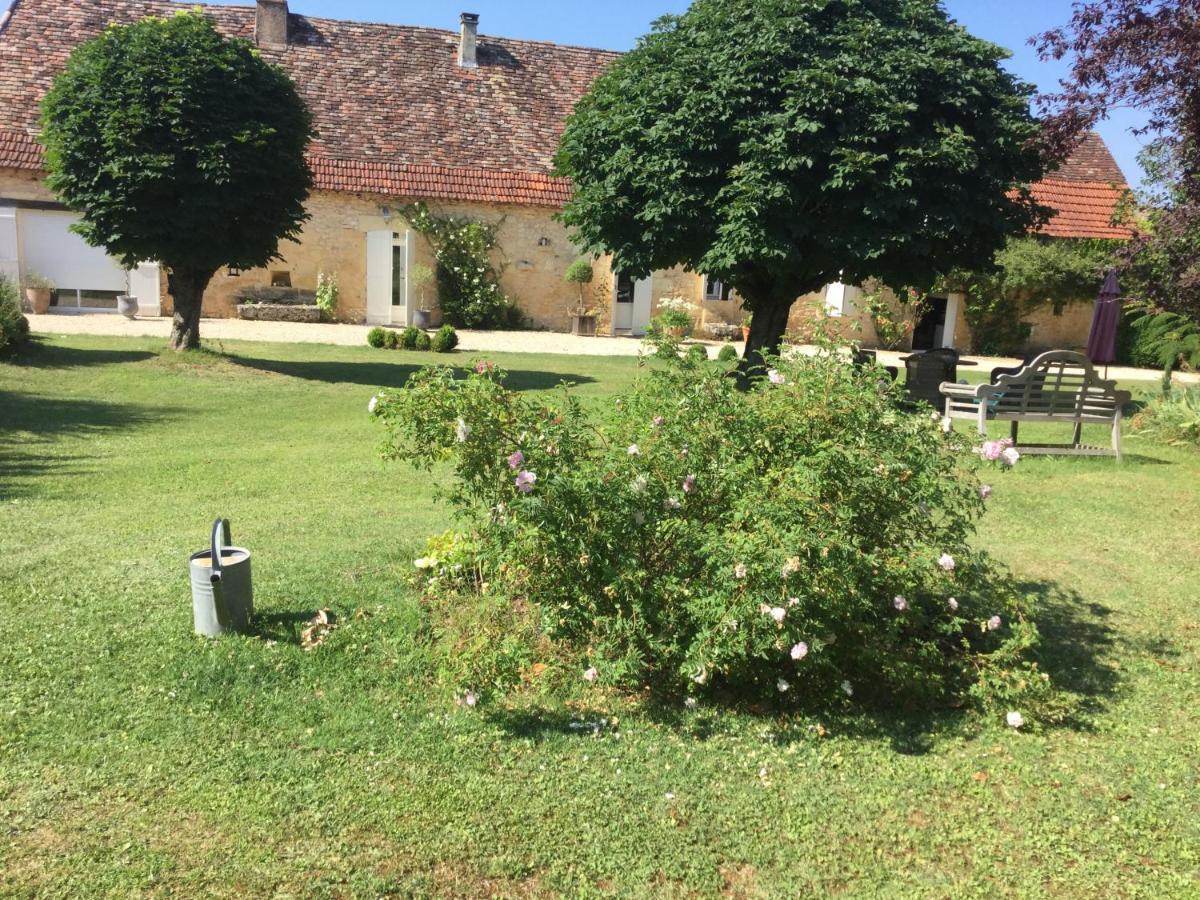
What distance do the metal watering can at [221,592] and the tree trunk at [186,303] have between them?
1030 cm

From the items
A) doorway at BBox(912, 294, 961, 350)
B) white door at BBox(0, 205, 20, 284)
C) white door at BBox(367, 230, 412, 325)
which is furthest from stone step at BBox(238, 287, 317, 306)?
doorway at BBox(912, 294, 961, 350)

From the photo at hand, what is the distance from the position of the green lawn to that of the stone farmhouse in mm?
17579

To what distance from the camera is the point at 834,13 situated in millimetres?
10141

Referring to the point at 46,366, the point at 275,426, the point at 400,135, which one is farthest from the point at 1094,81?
the point at 400,135

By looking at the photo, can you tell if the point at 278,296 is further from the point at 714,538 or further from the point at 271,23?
the point at 714,538

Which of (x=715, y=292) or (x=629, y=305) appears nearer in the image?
(x=715, y=292)

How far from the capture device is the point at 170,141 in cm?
1188

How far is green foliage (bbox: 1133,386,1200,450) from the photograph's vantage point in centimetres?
1012

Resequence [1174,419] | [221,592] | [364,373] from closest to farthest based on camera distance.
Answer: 1. [221,592]
2. [1174,419]
3. [364,373]

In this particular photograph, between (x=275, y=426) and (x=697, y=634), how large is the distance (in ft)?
24.3

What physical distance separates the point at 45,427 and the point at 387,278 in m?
14.1

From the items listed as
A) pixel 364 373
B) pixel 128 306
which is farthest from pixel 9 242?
pixel 364 373

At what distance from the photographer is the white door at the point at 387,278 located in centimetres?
2227

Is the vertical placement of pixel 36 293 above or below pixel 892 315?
below
